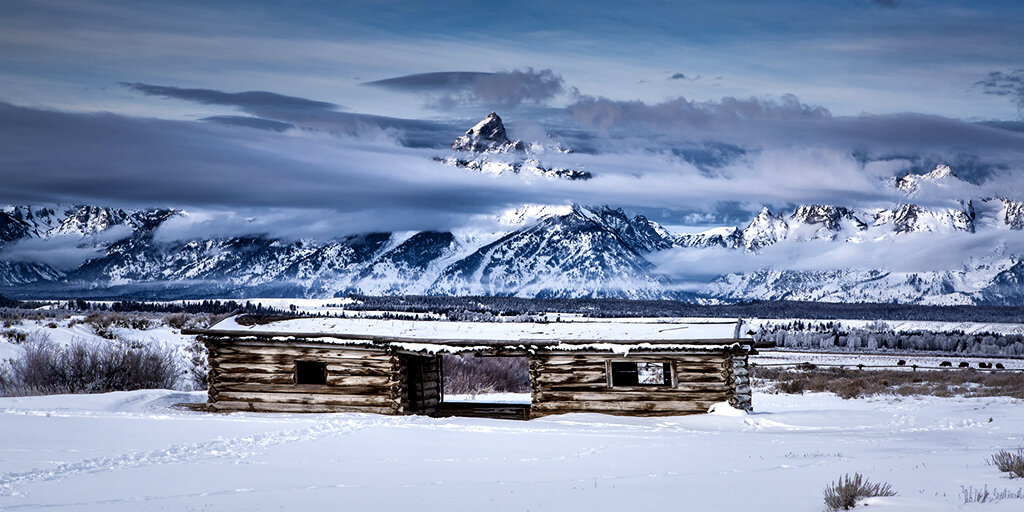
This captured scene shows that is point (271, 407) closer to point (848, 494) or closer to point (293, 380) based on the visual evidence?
point (293, 380)

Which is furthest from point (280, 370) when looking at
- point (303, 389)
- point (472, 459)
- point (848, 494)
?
point (848, 494)

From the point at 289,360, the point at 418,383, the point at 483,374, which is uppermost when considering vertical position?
the point at 289,360

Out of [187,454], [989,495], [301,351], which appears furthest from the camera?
[301,351]

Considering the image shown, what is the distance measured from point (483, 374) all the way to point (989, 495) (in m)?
30.4

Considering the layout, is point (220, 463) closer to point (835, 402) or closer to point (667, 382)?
point (667, 382)

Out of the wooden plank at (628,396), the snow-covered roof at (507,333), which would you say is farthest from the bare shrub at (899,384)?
the wooden plank at (628,396)

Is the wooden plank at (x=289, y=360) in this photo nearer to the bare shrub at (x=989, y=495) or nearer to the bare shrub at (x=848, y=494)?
the bare shrub at (x=848, y=494)

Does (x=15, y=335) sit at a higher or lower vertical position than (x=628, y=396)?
higher

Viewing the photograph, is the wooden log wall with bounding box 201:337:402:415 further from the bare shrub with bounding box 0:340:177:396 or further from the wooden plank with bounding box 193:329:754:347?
the bare shrub with bounding box 0:340:177:396

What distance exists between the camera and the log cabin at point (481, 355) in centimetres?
2550

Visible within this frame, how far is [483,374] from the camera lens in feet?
Result: 135

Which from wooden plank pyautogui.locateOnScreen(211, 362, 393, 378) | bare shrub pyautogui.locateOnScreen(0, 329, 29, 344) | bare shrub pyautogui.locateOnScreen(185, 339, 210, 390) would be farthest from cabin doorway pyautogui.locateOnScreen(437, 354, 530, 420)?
bare shrub pyautogui.locateOnScreen(0, 329, 29, 344)

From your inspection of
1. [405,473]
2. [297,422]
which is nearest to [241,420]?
[297,422]

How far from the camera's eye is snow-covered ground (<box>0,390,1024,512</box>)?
13289mm
